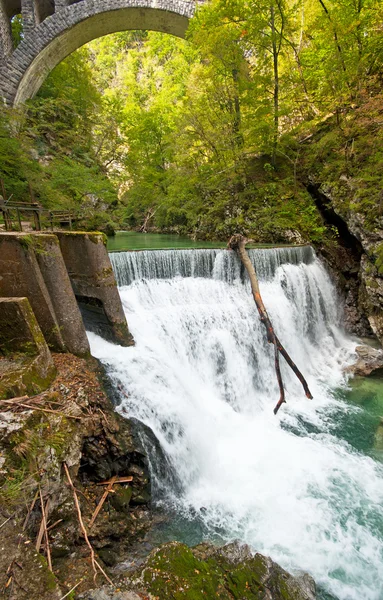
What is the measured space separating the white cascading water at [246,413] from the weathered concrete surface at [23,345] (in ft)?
4.33

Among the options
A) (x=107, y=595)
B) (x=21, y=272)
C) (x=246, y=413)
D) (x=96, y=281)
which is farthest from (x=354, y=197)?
(x=107, y=595)

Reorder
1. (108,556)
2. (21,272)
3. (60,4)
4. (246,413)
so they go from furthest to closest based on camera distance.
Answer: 1. (60,4)
2. (246,413)
3. (21,272)
4. (108,556)

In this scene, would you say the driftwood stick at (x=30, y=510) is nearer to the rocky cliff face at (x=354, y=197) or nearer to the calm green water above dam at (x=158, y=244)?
the calm green water above dam at (x=158, y=244)

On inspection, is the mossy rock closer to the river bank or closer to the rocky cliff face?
the river bank

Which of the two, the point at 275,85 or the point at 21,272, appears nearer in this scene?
the point at 21,272

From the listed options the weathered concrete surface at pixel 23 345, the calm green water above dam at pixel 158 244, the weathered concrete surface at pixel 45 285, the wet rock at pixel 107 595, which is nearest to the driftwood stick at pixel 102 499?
the wet rock at pixel 107 595

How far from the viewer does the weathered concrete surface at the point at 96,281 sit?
→ 16.6 ft

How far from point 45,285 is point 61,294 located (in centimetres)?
27

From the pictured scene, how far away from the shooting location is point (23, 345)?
339 centimetres

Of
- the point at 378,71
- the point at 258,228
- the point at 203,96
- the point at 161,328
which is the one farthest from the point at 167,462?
the point at 203,96

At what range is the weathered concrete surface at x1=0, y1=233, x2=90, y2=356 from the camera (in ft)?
12.5

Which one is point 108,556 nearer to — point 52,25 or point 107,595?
point 107,595

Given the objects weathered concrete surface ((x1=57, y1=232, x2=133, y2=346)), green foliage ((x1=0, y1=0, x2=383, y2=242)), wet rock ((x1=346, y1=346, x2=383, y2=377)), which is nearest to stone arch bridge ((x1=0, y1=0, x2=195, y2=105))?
green foliage ((x1=0, y1=0, x2=383, y2=242))

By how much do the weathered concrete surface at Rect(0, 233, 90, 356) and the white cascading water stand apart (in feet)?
2.38
